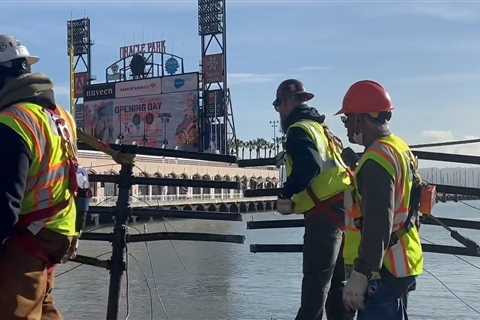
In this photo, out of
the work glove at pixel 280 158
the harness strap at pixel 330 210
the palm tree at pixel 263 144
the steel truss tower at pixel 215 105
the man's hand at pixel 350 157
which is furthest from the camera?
the palm tree at pixel 263 144

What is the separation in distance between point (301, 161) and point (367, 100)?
882mm

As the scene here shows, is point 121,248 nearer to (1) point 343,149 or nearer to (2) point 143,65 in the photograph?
(1) point 343,149

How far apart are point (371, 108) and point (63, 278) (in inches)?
532

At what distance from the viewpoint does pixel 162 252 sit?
78.9ft

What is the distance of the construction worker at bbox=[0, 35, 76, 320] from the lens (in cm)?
312

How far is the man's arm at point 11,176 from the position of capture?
307cm

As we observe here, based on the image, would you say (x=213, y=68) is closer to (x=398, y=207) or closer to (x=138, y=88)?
(x=138, y=88)

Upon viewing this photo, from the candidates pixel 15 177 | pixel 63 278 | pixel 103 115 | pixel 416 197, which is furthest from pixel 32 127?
pixel 103 115

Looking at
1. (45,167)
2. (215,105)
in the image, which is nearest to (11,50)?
(45,167)

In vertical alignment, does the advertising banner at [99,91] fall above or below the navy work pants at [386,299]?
above

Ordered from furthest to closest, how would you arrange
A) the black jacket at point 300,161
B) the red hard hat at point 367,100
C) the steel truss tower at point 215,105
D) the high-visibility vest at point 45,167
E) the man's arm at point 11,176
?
the steel truss tower at point 215,105
the black jacket at point 300,161
the red hard hat at point 367,100
the high-visibility vest at point 45,167
the man's arm at point 11,176

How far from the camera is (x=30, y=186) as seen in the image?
129 inches

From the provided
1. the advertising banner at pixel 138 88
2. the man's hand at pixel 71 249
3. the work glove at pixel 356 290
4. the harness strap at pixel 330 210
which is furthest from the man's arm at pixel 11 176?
the advertising banner at pixel 138 88

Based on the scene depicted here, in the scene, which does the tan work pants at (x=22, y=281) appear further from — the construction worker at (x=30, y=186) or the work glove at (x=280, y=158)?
the work glove at (x=280, y=158)
